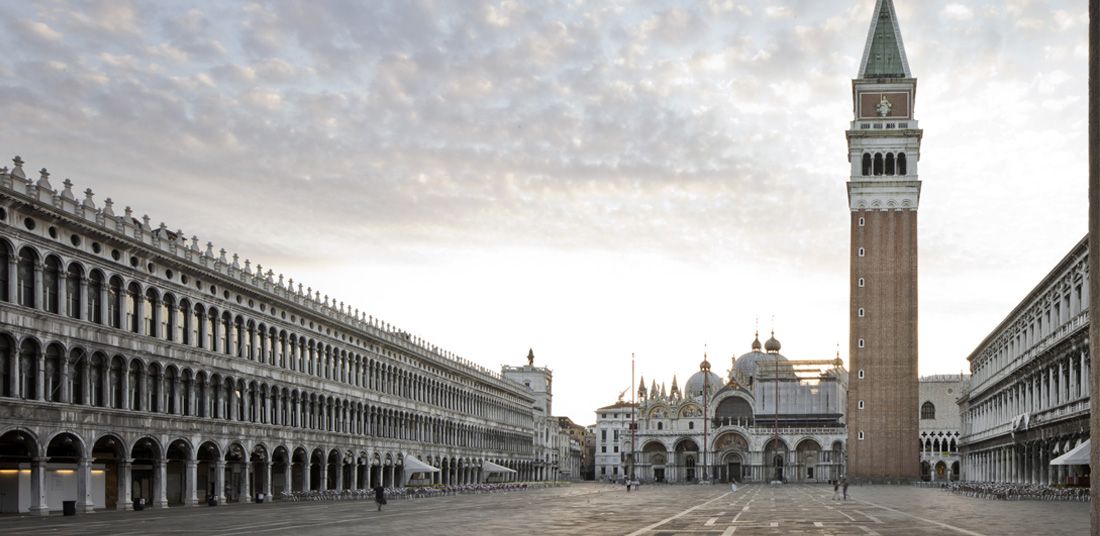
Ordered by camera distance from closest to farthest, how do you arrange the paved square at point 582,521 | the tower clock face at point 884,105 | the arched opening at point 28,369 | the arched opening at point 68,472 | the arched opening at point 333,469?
the paved square at point 582,521 → the arched opening at point 28,369 → the arched opening at point 68,472 → the arched opening at point 333,469 → the tower clock face at point 884,105

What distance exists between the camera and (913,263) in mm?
116688

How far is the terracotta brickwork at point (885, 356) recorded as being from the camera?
379 ft

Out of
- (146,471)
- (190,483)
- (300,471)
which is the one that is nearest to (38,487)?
(146,471)

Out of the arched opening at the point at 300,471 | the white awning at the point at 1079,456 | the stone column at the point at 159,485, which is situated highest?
the white awning at the point at 1079,456

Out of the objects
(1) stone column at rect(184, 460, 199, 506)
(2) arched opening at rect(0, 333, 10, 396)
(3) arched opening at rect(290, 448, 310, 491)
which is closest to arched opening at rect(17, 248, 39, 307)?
(2) arched opening at rect(0, 333, 10, 396)

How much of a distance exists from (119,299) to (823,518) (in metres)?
31.6

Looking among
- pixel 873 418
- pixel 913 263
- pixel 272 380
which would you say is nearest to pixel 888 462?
pixel 873 418

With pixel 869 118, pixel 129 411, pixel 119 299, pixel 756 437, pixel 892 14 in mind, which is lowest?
pixel 756 437

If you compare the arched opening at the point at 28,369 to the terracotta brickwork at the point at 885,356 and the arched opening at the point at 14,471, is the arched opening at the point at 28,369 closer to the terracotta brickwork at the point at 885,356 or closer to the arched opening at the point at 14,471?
the arched opening at the point at 14,471

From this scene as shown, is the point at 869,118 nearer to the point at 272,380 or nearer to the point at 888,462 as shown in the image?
the point at 888,462

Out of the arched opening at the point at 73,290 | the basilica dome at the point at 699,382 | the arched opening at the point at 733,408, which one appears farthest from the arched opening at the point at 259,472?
the basilica dome at the point at 699,382

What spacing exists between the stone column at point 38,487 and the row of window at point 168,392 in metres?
2.51

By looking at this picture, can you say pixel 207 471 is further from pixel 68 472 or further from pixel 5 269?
pixel 5 269

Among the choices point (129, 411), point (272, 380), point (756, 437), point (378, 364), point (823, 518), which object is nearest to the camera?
point (823, 518)
